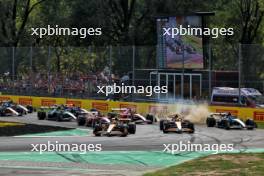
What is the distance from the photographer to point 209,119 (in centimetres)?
2677

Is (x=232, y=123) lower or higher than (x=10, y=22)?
lower

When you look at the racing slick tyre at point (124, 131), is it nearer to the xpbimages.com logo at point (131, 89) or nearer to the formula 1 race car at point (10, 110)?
the formula 1 race car at point (10, 110)

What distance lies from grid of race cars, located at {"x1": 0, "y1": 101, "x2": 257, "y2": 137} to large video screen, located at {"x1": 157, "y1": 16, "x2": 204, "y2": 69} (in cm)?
497

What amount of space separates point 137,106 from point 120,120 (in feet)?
29.5

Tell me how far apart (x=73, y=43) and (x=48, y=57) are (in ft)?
43.7

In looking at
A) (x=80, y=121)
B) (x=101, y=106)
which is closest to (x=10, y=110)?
(x=101, y=106)

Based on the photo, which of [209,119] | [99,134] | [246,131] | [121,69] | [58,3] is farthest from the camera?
[58,3]

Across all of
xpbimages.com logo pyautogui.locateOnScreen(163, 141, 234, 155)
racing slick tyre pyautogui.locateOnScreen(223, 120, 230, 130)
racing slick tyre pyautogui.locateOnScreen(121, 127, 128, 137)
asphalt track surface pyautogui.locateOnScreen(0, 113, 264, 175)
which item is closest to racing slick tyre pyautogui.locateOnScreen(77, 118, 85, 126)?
asphalt track surface pyautogui.locateOnScreen(0, 113, 264, 175)

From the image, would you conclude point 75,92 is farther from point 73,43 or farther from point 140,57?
point 73,43

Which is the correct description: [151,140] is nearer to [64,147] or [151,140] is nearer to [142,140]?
[142,140]

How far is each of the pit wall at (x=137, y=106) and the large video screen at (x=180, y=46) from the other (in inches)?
131

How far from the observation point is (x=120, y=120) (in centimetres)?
2312

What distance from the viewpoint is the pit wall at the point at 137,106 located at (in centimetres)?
2866

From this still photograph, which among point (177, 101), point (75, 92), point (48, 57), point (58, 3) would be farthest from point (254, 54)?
point (58, 3)
